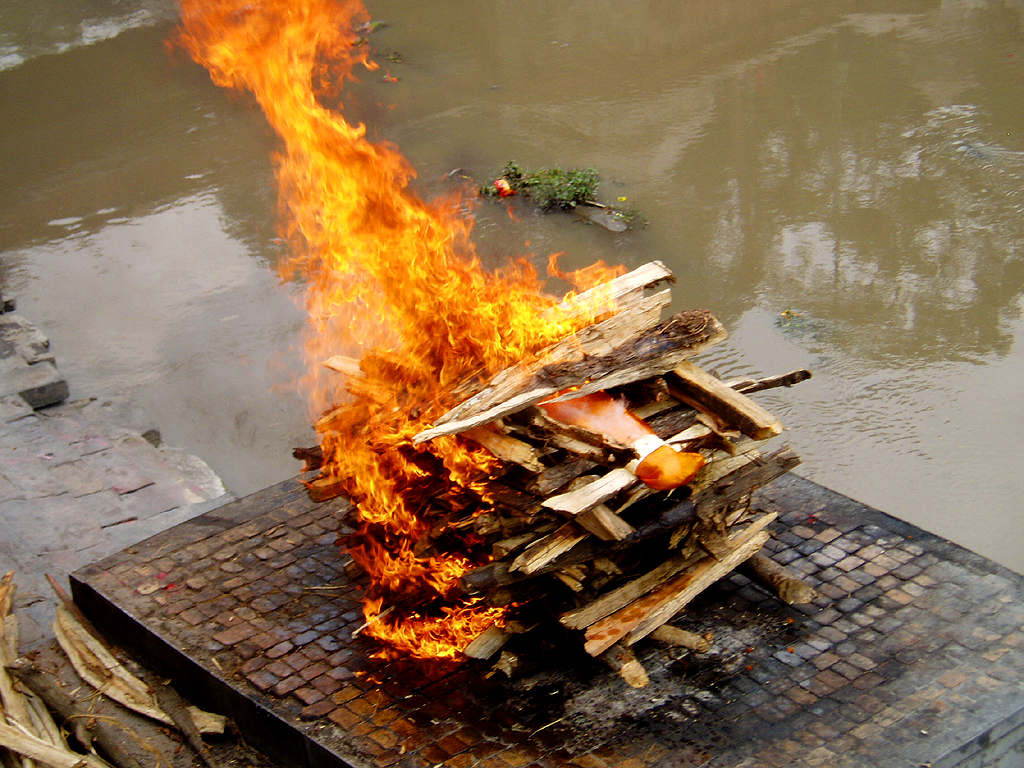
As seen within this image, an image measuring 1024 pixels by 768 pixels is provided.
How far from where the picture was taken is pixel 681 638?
491 centimetres

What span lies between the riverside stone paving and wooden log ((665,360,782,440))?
3.87 meters

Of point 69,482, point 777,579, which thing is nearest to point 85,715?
point 69,482

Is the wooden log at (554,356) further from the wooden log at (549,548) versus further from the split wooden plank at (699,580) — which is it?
the split wooden plank at (699,580)

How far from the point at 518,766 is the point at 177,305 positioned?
26.7 feet

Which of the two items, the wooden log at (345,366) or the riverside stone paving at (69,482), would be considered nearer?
the wooden log at (345,366)

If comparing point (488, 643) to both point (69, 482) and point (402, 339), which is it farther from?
point (69, 482)

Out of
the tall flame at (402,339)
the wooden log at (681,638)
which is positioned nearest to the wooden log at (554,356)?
the tall flame at (402,339)

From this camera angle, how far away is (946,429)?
7605mm

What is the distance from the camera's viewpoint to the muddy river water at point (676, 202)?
815 centimetres

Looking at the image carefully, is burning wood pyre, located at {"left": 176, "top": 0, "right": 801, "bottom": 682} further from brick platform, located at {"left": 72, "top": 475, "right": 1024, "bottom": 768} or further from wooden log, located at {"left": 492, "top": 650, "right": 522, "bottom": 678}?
brick platform, located at {"left": 72, "top": 475, "right": 1024, "bottom": 768}

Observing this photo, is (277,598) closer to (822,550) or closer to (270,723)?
(270,723)

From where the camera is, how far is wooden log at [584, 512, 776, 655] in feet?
15.2

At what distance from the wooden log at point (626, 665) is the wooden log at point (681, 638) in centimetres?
24

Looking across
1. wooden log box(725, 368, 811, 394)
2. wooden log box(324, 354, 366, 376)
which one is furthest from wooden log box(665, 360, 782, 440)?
wooden log box(324, 354, 366, 376)
